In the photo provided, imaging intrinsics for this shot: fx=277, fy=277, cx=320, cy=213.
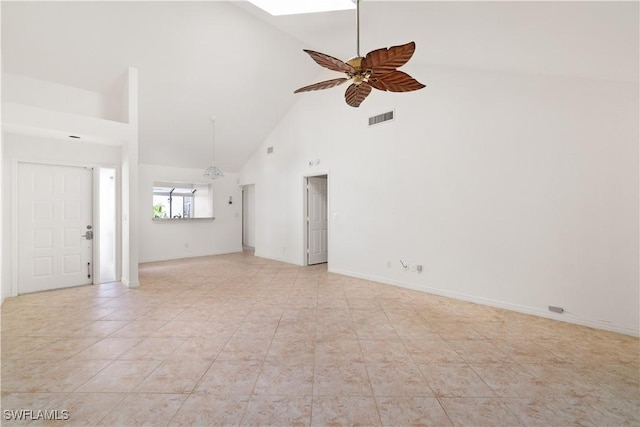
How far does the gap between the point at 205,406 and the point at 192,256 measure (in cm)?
652

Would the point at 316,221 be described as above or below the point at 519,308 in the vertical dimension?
above

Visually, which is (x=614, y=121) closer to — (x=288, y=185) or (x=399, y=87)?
(x=399, y=87)

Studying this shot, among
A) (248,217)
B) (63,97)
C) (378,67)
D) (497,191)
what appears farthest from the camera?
(248,217)

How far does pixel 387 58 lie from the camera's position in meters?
2.10

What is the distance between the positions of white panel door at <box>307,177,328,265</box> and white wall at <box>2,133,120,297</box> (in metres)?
4.05

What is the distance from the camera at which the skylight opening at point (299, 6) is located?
3.32 metres

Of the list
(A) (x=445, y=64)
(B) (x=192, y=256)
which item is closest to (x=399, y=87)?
(A) (x=445, y=64)

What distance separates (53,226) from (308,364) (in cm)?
479

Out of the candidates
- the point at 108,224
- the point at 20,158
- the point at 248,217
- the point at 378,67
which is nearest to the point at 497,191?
the point at 378,67

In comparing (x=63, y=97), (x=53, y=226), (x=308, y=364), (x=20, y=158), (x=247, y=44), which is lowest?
(x=308, y=364)

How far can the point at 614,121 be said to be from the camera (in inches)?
113

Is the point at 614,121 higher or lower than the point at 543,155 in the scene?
higher

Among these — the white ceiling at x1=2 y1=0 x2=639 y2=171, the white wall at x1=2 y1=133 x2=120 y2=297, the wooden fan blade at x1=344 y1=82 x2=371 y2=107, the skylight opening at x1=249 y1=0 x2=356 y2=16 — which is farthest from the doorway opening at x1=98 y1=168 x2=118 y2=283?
the wooden fan blade at x1=344 y1=82 x2=371 y2=107

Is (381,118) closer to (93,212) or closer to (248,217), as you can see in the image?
(93,212)
